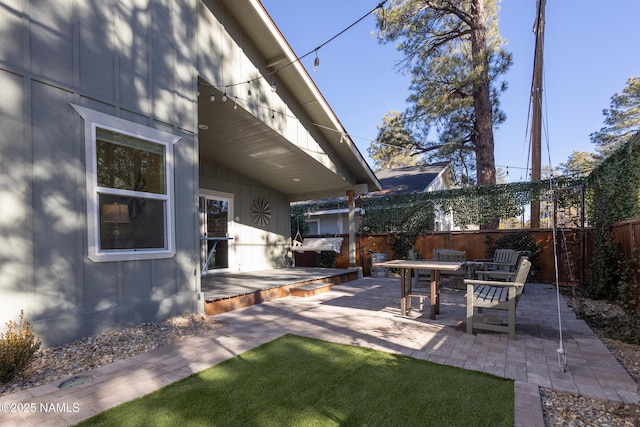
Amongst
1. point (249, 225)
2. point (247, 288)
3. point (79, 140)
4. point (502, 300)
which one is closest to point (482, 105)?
point (249, 225)

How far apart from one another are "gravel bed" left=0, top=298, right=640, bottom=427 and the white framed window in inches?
34.2

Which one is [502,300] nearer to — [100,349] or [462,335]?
[462,335]

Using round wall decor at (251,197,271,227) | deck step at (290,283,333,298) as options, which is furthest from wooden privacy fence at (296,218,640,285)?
deck step at (290,283,333,298)

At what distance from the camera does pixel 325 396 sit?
7.69 ft

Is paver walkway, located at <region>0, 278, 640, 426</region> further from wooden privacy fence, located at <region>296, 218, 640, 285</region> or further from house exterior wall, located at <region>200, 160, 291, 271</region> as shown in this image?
house exterior wall, located at <region>200, 160, 291, 271</region>

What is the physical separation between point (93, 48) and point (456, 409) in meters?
4.81

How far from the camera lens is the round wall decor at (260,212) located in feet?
30.0

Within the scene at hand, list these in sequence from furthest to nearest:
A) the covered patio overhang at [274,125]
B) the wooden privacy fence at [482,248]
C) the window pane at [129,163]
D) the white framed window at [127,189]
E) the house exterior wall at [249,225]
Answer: the house exterior wall at [249,225] < the wooden privacy fence at [482,248] < the covered patio overhang at [274,125] < the window pane at [129,163] < the white framed window at [127,189]

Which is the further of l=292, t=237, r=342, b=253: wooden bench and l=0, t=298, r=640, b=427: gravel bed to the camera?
l=292, t=237, r=342, b=253: wooden bench

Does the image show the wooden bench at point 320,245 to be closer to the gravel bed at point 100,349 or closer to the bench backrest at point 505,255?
the bench backrest at point 505,255

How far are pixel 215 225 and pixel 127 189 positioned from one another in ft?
14.1

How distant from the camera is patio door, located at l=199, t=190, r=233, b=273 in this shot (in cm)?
765

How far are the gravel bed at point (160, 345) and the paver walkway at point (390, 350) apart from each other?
11 centimetres

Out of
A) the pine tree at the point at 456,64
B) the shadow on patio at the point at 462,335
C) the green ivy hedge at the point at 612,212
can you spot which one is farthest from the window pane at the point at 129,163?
the pine tree at the point at 456,64
